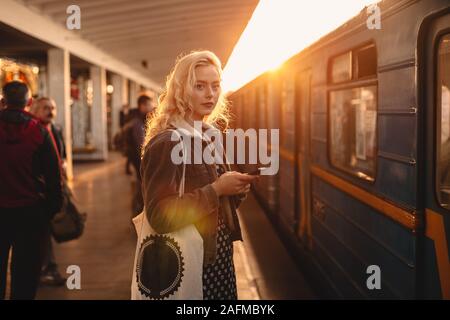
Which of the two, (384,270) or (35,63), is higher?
(35,63)

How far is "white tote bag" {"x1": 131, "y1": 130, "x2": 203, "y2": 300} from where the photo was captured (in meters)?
1.95

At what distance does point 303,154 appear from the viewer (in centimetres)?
593

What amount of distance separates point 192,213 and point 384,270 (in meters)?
1.74

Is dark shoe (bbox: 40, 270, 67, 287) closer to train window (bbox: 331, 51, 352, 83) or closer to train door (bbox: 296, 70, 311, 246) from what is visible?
train door (bbox: 296, 70, 311, 246)

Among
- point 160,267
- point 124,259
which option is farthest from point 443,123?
point 124,259

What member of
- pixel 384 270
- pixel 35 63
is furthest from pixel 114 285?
pixel 35 63

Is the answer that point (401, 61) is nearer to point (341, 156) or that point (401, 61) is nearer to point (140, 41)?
point (341, 156)

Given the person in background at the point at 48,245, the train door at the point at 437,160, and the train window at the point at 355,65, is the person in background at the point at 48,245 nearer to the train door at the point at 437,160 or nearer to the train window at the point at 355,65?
the train window at the point at 355,65

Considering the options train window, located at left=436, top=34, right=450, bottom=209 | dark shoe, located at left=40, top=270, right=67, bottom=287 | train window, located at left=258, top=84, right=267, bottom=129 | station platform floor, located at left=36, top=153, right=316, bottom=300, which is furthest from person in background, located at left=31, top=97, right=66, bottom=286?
train window, located at left=258, top=84, right=267, bottom=129

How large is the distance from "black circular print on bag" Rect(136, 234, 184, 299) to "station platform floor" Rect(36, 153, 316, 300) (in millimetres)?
2757

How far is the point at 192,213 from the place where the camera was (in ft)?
6.41

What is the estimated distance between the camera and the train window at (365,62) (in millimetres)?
3594

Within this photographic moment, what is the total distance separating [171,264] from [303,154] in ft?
13.5

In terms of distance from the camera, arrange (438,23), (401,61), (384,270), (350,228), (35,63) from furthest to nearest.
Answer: (35,63) → (350,228) → (384,270) → (401,61) → (438,23)
